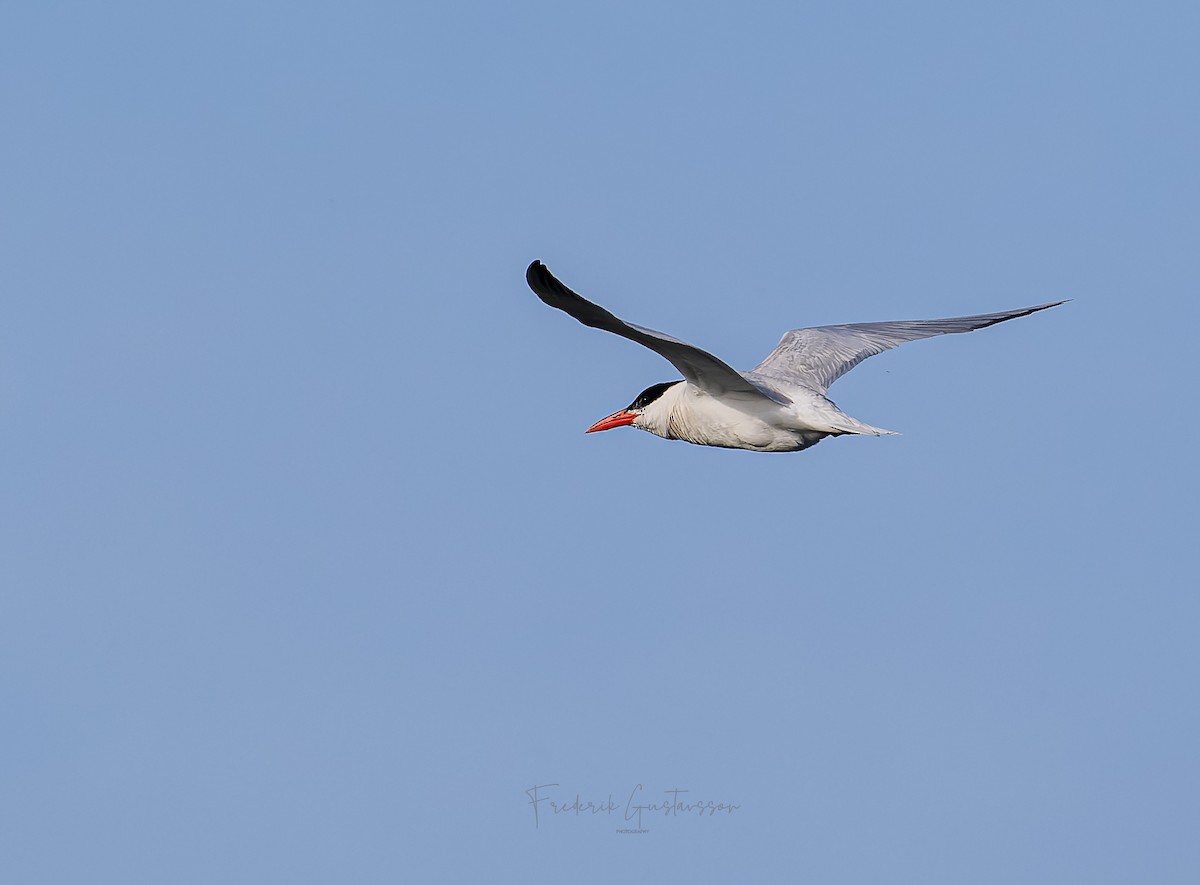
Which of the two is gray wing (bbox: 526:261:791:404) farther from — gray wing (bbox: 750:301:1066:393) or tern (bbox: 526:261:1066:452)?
gray wing (bbox: 750:301:1066:393)

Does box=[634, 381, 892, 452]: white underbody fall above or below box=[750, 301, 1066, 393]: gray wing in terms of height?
below

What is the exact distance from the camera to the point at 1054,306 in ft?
59.5

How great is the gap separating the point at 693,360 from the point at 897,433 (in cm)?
201

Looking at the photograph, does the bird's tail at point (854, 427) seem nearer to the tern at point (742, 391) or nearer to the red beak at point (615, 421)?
the tern at point (742, 391)

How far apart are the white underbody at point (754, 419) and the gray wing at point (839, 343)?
4.45 ft

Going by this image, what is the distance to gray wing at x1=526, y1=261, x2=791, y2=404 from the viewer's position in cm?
1280

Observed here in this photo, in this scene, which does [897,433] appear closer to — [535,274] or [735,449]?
[735,449]

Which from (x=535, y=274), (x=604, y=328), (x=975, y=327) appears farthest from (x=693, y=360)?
(x=975, y=327)

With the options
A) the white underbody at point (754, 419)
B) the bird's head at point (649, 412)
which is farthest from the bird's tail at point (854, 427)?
the bird's head at point (649, 412)

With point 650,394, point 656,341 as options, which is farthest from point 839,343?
point 656,341

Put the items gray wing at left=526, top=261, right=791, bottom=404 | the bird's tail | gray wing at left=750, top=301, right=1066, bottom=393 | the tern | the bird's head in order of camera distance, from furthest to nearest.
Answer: gray wing at left=750, top=301, right=1066, bottom=393
the bird's head
the bird's tail
the tern
gray wing at left=526, top=261, right=791, bottom=404

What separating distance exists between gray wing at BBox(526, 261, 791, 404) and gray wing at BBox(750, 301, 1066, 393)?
6.20ft

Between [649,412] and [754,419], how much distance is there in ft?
4.97

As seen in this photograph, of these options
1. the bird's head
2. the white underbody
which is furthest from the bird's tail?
the bird's head
